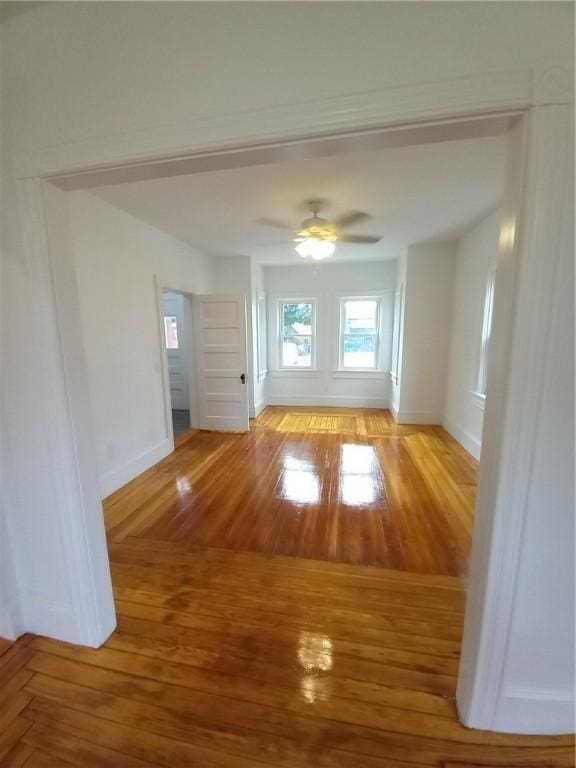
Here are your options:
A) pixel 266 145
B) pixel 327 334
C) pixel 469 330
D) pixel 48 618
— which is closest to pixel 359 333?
pixel 327 334

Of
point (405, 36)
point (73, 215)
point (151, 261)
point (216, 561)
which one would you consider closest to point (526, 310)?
point (405, 36)

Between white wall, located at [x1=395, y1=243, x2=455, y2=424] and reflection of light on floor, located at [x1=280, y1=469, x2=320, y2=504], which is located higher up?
white wall, located at [x1=395, y1=243, x2=455, y2=424]

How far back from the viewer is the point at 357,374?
6074 millimetres

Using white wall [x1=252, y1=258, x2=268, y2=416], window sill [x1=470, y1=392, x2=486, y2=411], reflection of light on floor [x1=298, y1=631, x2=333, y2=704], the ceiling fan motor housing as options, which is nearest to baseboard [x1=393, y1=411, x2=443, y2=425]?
window sill [x1=470, y1=392, x2=486, y2=411]

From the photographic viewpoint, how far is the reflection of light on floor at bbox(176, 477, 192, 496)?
3.05 meters

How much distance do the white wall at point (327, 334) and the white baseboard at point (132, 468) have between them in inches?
114

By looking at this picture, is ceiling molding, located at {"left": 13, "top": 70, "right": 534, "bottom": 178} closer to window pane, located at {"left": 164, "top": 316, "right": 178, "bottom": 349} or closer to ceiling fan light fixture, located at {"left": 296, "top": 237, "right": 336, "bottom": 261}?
ceiling fan light fixture, located at {"left": 296, "top": 237, "right": 336, "bottom": 261}

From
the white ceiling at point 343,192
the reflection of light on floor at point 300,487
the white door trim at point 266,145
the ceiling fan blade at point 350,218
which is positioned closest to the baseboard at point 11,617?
the white door trim at point 266,145

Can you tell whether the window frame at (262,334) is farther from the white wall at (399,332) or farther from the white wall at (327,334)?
the white wall at (399,332)

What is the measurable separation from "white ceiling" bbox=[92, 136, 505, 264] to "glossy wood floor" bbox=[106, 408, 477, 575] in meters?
2.59

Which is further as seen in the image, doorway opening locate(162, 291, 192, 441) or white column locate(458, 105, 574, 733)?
doorway opening locate(162, 291, 192, 441)

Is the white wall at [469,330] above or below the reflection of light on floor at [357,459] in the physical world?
above

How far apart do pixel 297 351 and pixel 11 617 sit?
5.28 m

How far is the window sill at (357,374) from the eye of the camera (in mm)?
6012
